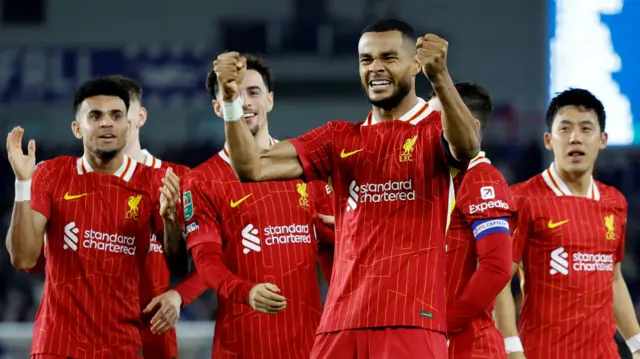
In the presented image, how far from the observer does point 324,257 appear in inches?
217

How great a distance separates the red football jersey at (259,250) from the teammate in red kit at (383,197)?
108 cm

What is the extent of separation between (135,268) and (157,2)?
59.9ft

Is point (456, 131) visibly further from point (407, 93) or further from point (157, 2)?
point (157, 2)

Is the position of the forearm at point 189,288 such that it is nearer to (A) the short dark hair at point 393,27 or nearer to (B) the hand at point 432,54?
(A) the short dark hair at point 393,27

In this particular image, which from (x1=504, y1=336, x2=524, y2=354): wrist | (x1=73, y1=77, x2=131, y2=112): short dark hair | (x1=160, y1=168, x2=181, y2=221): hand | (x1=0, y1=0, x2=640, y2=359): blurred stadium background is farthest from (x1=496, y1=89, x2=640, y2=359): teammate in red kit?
(x1=0, y1=0, x2=640, y2=359): blurred stadium background

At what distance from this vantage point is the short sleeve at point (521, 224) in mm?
5652

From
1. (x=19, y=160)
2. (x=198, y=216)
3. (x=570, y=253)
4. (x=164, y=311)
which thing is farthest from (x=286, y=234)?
(x=570, y=253)

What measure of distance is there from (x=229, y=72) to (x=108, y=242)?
2.05 meters

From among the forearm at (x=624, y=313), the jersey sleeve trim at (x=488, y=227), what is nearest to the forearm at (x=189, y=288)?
the jersey sleeve trim at (x=488, y=227)

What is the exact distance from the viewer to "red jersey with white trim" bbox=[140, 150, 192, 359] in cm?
578

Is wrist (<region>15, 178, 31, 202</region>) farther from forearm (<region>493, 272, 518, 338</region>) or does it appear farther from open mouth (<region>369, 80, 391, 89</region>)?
forearm (<region>493, 272, 518, 338</region>)

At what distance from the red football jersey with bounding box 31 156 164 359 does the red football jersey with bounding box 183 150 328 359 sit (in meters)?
0.43

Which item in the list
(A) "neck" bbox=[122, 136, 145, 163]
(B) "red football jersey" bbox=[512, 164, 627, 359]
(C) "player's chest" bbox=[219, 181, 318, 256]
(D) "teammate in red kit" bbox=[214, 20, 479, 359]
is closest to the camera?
(D) "teammate in red kit" bbox=[214, 20, 479, 359]

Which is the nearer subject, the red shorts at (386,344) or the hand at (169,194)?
the red shorts at (386,344)
